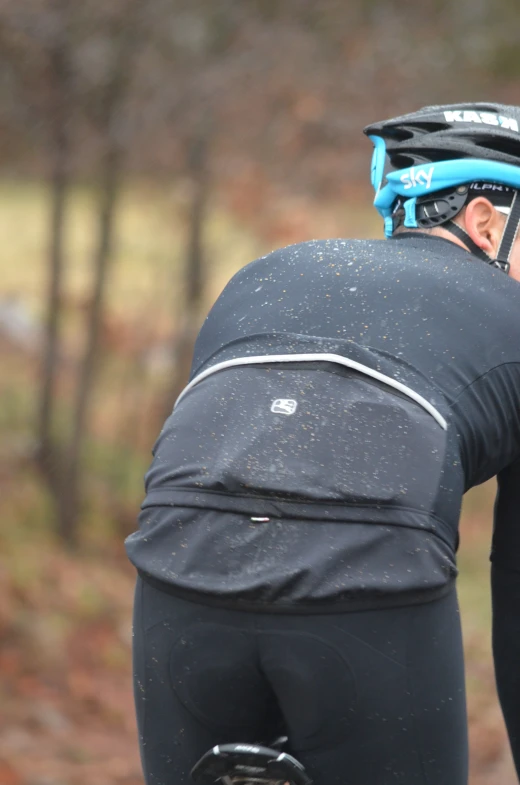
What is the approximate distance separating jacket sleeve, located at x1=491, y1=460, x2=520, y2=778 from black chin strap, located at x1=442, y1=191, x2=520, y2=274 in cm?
42

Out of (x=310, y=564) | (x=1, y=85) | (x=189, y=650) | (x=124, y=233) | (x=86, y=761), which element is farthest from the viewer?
(x=124, y=233)

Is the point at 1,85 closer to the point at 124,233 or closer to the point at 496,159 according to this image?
the point at 124,233

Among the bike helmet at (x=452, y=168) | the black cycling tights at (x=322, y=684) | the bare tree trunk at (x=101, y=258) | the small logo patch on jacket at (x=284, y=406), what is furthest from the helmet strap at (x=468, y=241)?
the bare tree trunk at (x=101, y=258)

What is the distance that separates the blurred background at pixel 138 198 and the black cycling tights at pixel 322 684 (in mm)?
4129

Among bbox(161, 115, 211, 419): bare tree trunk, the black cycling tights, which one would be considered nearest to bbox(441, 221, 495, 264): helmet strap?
the black cycling tights

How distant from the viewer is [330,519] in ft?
5.45

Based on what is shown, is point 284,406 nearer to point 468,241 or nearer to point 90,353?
point 468,241

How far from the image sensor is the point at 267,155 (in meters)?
8.09

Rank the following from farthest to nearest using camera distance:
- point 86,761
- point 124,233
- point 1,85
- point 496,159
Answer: point 124,233 → point 1,85 → point 86,761 → point 496,159

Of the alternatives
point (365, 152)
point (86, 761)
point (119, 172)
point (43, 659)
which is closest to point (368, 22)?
point (365, 152)

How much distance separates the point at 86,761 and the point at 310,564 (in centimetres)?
374

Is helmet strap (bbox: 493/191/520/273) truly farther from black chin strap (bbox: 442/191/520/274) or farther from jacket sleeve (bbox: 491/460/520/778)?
jacket sleeve (bbox: 491/460/520/778)

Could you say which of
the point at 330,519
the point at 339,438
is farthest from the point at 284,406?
the point at 330,519

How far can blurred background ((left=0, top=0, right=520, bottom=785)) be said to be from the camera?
22.1ft
